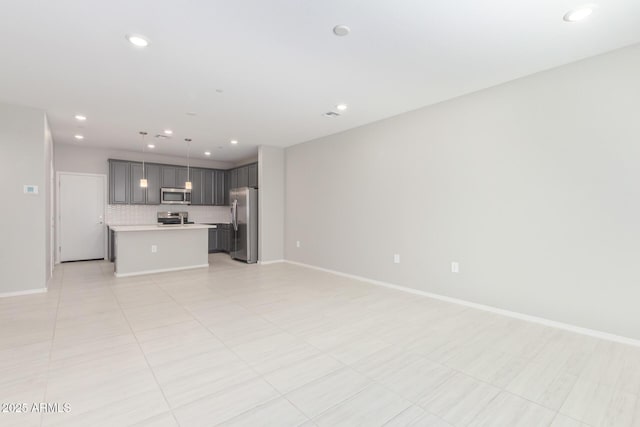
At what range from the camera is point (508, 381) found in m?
2.13

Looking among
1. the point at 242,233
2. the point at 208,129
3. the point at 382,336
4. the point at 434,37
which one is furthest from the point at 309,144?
the point at 382,336

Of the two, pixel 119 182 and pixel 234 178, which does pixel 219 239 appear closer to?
pixel 234 178

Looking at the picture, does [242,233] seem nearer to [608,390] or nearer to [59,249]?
[59,249]

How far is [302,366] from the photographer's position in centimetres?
234

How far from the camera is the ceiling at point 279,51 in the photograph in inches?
87.1

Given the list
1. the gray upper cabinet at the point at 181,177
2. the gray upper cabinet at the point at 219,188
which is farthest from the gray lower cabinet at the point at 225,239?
the gray upper cabinet at the point at 181,177

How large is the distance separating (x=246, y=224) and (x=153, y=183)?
8.65 feet

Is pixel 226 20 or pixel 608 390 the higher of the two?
pixel 226 20

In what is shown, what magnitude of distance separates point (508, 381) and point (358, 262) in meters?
3.18

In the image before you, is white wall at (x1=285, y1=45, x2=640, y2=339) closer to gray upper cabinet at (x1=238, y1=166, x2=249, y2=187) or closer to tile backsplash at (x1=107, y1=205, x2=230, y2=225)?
gray upper cabinet at (x1=238, y1=166, x2=249, y2=187)

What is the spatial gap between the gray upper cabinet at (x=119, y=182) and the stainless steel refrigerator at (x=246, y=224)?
2.51 m

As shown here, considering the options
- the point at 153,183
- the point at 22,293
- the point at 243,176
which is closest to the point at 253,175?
the point at 243,176

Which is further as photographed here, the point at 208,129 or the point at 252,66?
the point at 208,129

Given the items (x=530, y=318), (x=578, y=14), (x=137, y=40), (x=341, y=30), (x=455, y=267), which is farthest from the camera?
(x=455, y=267)
